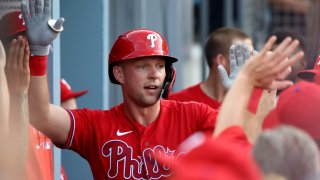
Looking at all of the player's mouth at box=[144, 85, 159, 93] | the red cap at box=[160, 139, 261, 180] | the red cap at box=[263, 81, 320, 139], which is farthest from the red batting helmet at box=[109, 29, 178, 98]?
the red cap at box=[160, 139, 261, 180]

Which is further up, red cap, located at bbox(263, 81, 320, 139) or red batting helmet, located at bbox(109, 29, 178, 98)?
red cap, located at bbox(263, 81, 320, 139)

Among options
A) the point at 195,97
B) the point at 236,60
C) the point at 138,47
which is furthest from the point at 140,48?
the point at 195,97

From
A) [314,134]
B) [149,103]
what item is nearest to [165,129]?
[149,103]

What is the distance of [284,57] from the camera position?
3412 millimetres

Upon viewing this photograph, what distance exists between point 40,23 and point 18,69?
0.78ft

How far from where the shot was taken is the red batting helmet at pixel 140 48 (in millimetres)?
4762

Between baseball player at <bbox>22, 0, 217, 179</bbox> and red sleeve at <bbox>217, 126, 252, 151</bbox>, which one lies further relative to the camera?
baseball player at <bbox>22, 0, 217, 179</bbox>

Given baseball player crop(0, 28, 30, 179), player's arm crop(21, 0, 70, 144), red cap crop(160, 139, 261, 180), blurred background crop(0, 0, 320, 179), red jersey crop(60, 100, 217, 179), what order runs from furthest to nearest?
1. blurred background crop(0, 0, 320, 179)
2. red jersey crop(60, 100, 217, 179)
3. player's arm crop(21, 0, 70, 144)
4. baseball player crop(0, 28, 30, 179)
5. red cap crop(160, 139, 261, 180)

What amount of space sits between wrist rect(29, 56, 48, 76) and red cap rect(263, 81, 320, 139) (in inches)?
54.8

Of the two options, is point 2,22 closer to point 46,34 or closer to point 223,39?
point 46,34

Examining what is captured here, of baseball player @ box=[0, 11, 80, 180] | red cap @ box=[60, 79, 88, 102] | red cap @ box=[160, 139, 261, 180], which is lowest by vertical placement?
red cap @ box=[60, 79, 88, 102]

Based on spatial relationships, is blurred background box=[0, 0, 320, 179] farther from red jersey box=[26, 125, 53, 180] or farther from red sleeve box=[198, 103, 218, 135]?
red sleeve box=[198, 103, 218, 135]

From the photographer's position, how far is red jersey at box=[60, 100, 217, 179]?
4469mm

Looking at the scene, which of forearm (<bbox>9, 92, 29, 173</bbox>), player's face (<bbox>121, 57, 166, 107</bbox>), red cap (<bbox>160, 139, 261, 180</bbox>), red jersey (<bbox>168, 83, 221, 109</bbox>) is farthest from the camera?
red jersey (<bbox>168, 83, 221, 109</bbox>)
